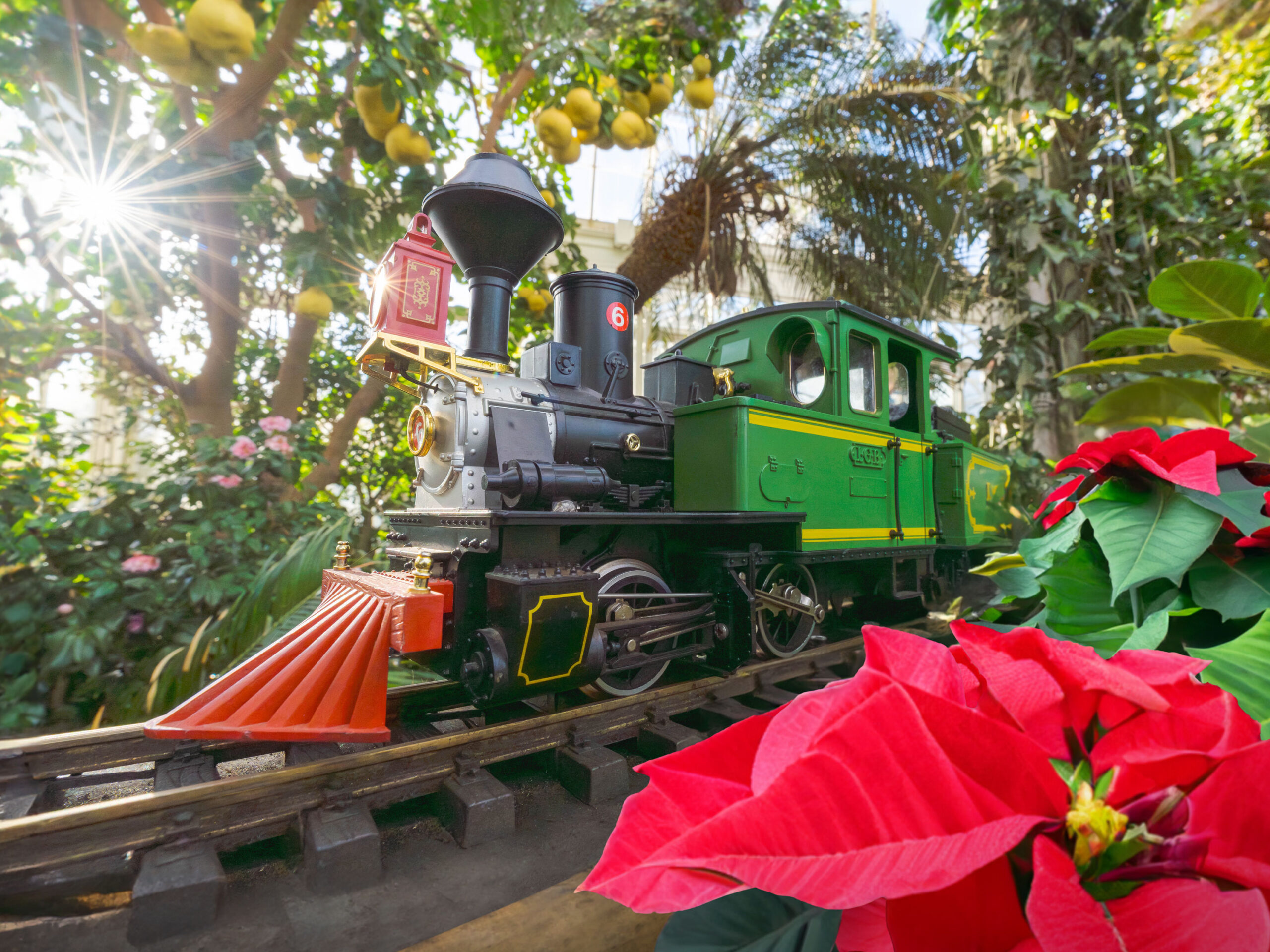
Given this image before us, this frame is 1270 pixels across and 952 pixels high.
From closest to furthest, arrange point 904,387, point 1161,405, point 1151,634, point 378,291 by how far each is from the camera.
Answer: point 1151,634
point 1161,405
point 378,291
point 904,387

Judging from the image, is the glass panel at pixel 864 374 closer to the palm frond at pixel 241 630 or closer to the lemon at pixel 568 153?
the lemon at pixel 568 153

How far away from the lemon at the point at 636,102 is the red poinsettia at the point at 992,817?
524 cm

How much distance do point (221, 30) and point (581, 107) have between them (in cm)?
200

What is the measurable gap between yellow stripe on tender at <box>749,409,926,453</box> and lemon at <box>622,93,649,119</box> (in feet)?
9.47

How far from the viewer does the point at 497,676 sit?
7.88 feet

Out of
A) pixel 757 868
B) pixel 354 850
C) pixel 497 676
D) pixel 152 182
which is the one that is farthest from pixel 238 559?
pixel 757 868

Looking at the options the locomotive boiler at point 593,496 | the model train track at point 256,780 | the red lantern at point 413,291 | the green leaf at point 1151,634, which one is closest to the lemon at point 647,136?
the locomotive boiler at point 593,496

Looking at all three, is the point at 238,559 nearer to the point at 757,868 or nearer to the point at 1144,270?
the point at 757,868

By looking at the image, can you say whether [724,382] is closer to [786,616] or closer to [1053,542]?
[786,616]

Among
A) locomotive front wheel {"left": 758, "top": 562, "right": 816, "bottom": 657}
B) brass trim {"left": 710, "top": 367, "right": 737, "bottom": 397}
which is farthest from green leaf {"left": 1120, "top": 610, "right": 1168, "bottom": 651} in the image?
brass trim {"left": 710, "top": 367, "right": 737, "bottom": 397}

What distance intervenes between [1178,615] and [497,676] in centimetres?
216

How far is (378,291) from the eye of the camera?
10.00ft

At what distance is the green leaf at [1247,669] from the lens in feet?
1.32

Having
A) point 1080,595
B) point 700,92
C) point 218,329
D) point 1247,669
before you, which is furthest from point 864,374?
point 218,329
